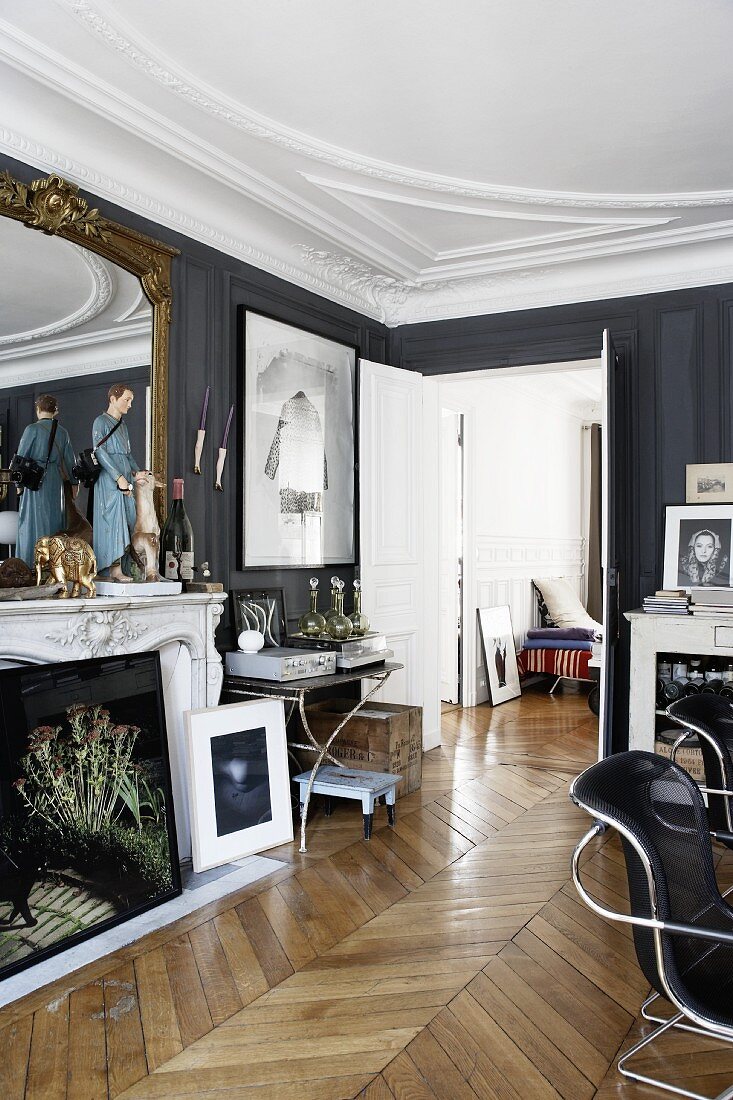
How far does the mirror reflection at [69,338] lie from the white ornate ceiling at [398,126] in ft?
1.14

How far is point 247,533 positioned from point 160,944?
207 cm

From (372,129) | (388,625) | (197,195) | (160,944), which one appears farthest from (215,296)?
(160,944)

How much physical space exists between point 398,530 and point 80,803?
2.94 m

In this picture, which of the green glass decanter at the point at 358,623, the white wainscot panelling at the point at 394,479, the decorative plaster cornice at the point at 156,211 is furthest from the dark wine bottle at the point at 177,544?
the white wainscot panelling at the point at 394,479

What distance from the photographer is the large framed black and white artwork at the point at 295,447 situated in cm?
436

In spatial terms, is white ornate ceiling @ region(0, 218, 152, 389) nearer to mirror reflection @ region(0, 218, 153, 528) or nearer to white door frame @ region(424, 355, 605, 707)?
mirror reflection @ region(0, 218, 153, 528)

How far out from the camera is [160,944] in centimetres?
279

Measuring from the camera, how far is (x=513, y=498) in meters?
8.03

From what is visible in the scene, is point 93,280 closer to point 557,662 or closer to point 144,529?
point 144,529

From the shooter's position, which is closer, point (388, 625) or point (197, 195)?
point (197, 195)

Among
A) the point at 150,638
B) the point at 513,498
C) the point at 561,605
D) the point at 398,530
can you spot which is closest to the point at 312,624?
the point at 150,638

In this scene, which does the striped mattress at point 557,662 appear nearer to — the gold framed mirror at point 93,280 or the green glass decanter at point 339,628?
the green glass decanter at point 339,628

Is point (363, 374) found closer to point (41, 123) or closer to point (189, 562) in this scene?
point (189, 562)

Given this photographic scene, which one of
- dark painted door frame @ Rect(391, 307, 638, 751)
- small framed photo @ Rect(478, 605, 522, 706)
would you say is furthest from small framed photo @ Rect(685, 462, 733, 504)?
small framed photo @ Rect(478, 605, 522, 706)
